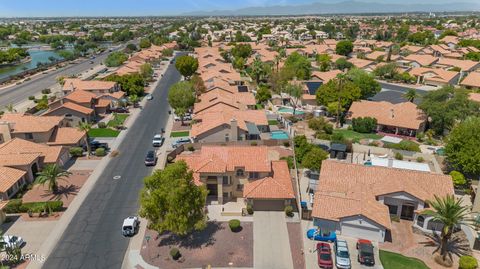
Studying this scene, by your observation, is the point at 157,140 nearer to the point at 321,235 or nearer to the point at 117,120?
the point at 117,120

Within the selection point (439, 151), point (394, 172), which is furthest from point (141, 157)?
point (439, 151)

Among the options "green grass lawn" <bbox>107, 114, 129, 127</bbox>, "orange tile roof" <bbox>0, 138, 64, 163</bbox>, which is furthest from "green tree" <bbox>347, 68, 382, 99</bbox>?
"orange tile roof" <bbox>0, 138, 64, 163</bbox>

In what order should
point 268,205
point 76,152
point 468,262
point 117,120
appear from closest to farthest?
point 468,262 → point 268,205 → point 76,152 → point 117,120

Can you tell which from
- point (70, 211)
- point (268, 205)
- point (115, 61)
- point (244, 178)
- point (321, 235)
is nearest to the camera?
point (321, 235)

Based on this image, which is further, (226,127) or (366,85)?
(366,85)

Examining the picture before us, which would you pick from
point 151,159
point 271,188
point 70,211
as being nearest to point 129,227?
point 70,211

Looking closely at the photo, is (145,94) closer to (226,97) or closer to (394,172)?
(226,97)

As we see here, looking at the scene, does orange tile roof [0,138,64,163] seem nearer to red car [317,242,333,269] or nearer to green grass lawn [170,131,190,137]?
green grass lawn [170,131,190,137]
